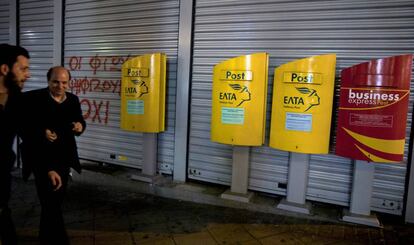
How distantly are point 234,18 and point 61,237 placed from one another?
3.89 metres

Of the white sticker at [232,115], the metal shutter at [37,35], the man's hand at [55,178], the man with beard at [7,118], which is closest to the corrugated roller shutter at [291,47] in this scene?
the white sticker at [232,115]

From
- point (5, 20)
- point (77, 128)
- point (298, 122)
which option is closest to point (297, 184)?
point (298, 122)

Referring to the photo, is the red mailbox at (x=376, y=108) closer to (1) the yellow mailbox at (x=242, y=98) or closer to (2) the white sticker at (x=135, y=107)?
(1) the yellow mailbox at (x=242, y=98)

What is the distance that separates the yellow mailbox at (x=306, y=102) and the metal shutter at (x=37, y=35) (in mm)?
5478

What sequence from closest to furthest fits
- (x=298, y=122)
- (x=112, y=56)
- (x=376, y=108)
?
(x=376, y=108) → (x=298, y=122) → (x=112, y=56)

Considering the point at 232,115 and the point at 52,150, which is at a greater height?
the point at 232,115

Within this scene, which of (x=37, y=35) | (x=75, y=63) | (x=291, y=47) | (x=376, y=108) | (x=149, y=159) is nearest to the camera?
(x=376, y=108)

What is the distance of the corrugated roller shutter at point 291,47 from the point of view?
434cm

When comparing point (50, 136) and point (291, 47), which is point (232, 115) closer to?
point (291, 47)

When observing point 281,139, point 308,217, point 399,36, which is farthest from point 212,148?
point 399,36

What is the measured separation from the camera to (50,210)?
3316 mm

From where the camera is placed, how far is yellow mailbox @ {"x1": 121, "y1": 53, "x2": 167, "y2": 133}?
5.24 m

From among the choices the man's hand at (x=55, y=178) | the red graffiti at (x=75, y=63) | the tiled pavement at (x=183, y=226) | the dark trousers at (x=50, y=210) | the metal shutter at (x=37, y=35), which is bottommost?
the tiled pavement at (x=183, y=226)

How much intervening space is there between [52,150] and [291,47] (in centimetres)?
348
